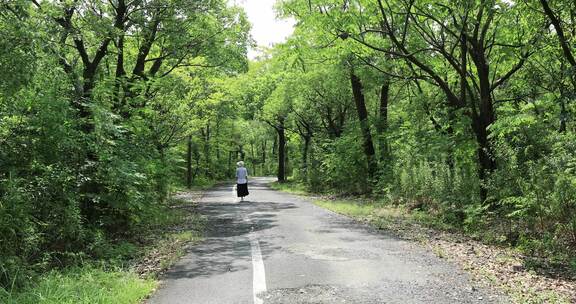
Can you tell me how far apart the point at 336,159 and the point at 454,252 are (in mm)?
15787

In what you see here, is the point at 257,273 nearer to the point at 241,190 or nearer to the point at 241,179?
the point at 241,179

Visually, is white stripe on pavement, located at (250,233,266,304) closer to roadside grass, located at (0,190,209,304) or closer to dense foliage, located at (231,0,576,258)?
roadside grass, located at (0,190,209,304)

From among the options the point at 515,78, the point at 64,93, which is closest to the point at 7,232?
the point at 64,93

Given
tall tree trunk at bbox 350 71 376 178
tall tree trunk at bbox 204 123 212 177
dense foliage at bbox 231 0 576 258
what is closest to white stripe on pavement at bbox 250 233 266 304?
dense foliage at bbox 231 0 576 258

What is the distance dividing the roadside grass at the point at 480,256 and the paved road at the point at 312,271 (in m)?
0.38

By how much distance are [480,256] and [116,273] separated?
6474 millimetres

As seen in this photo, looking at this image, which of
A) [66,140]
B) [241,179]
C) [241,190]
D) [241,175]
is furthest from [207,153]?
[66,140]

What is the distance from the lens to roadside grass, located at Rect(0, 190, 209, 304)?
6.11 meters

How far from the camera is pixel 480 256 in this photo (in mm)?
8742

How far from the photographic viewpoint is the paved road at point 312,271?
20.6 feet

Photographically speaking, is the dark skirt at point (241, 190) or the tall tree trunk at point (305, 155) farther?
the tall tree trunk at point (305, 155)

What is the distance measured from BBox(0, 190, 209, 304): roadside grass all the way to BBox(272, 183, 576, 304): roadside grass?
5055 mm

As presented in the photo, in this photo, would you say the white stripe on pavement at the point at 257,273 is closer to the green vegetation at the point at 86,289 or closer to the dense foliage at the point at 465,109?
the green vegetation at the point at 86,289

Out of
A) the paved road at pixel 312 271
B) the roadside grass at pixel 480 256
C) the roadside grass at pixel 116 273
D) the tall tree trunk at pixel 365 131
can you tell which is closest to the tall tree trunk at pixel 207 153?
the tall tree trunk at pixel 365 131
